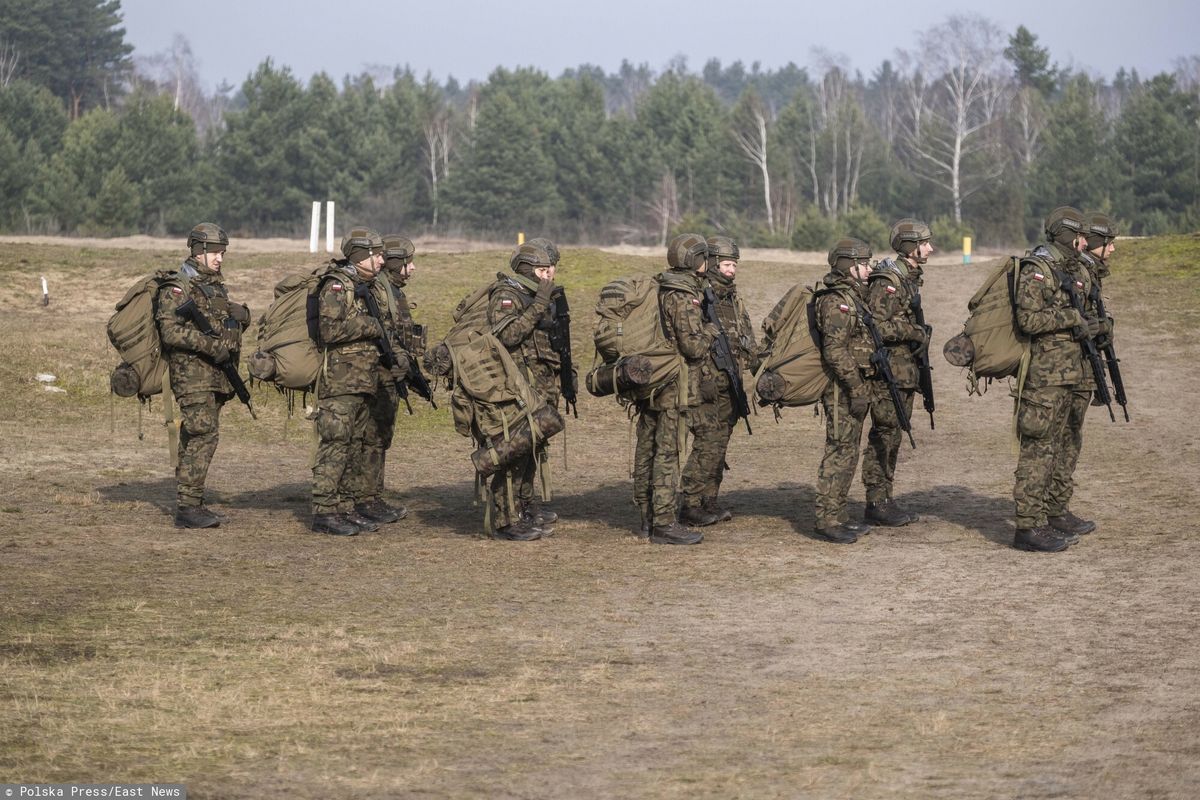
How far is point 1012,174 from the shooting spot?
196 feet

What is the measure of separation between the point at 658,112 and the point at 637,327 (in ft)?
174

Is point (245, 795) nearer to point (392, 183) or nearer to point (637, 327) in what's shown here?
point (637, 327)

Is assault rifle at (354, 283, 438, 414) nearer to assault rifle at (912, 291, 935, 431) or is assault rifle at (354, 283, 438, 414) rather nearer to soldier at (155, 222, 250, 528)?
soldier at (155, 222, 250, 528)

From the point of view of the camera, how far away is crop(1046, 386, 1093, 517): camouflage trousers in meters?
10.6

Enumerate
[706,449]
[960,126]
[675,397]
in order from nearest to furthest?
[675,397] < [706,449] < [960,126]

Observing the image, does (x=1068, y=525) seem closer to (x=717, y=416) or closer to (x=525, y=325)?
(x=717, y=416)

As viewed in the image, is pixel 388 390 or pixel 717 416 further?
pixel 388 390

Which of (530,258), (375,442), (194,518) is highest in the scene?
(530,258)

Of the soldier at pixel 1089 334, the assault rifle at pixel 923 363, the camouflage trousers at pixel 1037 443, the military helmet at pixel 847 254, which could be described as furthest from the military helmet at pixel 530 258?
the soldier at pixel 1089 334

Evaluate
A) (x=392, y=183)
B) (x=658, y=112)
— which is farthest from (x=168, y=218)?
(x=658, y=112)

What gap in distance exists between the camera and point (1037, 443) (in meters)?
10.5

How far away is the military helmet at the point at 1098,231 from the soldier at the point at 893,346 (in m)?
1.17

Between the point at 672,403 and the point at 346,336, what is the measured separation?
2412 mm

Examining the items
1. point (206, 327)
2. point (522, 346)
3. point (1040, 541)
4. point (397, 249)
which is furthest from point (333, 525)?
point (1040, 541)
